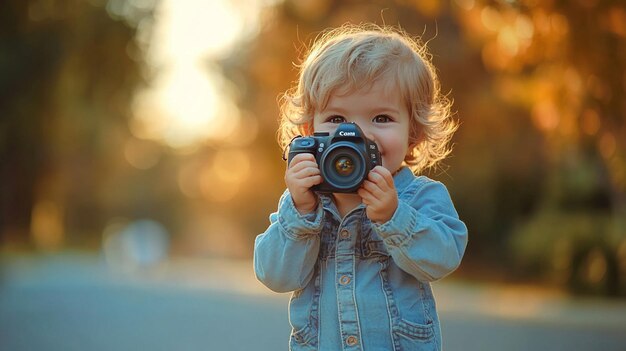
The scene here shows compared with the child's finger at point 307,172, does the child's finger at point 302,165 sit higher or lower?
higher

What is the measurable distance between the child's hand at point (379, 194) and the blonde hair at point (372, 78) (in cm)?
35

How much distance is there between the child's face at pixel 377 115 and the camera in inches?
123

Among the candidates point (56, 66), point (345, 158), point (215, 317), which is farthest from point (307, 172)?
point (56, 66)

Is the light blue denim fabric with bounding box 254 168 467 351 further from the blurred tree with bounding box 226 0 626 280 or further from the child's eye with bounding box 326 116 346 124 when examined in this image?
the blurred tree with bounding box 226 0 626 280

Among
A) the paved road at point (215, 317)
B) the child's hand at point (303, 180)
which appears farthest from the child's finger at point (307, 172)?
the paved road at point (215, 317)

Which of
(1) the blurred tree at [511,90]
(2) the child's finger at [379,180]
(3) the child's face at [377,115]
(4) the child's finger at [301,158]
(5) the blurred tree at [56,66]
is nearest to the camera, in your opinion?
(2) the child's finger at [379,180]

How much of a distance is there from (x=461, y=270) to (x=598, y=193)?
25.1 ft

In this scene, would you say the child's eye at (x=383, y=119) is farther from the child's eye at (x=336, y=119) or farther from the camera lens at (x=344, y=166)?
the camera lens at (x=344, y=166)

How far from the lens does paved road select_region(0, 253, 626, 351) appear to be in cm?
1006

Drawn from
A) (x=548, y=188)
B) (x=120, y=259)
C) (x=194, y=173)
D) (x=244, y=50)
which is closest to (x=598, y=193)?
(x=548, y=188)

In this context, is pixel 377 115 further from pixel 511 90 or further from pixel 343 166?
pixel 511 90

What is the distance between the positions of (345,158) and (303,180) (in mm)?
151

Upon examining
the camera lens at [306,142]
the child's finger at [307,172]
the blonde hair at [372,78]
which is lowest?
the child's finger at [307,172]

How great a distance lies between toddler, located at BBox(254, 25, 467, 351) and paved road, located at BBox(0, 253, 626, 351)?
21.5 feet
